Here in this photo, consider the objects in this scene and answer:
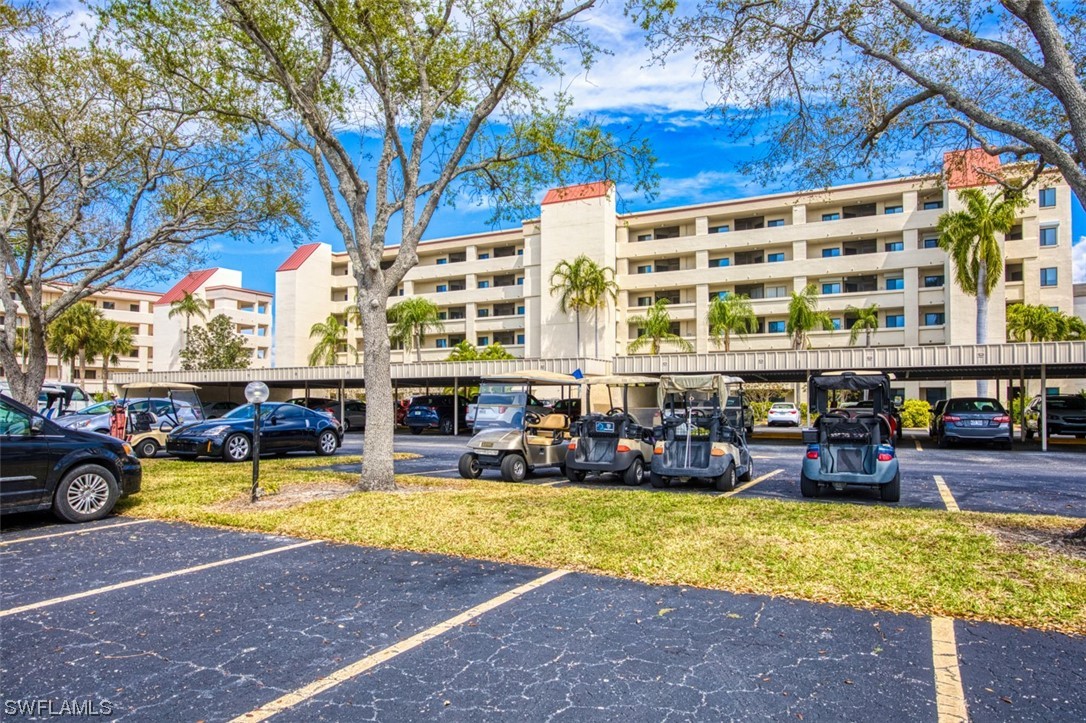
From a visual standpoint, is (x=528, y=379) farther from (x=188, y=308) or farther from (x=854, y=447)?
(x=188, y=308)

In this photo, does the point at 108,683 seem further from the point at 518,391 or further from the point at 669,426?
the point at 518,391

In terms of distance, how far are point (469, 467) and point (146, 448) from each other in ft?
30.6

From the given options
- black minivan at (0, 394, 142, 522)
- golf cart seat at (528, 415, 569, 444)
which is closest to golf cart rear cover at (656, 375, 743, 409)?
golf cart seat at (528, 415, 569, 444)

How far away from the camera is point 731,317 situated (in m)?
43.5

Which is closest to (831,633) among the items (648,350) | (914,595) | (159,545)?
(914,595)

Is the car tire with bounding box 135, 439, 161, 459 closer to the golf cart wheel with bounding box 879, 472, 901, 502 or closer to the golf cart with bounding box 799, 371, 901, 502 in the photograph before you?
the golf cart with bounding box 799, 371, 901, 502

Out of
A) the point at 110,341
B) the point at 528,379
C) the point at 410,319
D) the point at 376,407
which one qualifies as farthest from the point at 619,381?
the point at 110,341

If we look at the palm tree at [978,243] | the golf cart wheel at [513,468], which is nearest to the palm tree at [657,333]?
the palm tree at [978,243]

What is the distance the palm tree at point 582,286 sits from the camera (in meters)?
46.8

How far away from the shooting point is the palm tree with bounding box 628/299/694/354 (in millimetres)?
45281

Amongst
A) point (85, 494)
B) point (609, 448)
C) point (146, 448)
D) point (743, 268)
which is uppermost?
point (743, 268)

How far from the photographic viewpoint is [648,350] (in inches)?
1924

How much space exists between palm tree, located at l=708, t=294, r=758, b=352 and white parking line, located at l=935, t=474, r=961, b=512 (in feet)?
101

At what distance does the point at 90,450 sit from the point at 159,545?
2181 millimetres
